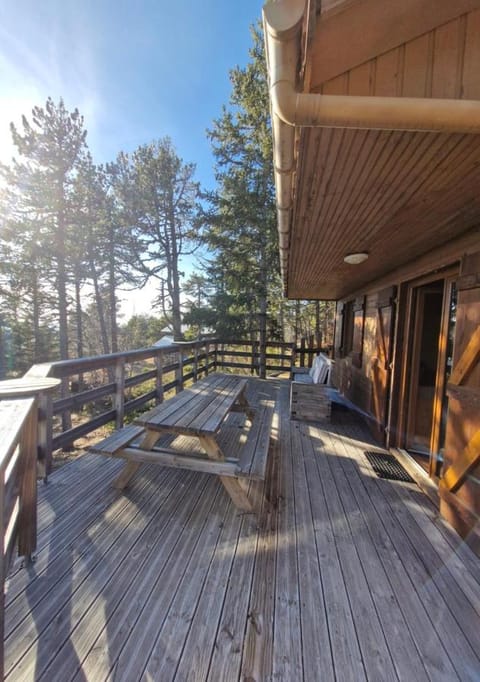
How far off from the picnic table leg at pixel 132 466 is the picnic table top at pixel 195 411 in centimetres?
14

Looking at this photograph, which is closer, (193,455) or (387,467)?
(193,455)

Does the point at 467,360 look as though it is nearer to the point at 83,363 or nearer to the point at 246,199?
the point at 83,363

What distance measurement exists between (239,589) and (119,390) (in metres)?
2.28

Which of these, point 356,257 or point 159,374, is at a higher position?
point 356,257

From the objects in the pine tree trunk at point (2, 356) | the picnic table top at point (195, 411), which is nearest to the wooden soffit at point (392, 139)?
the picnic table top at point (195, 411)

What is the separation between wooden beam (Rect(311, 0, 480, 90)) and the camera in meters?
0.83

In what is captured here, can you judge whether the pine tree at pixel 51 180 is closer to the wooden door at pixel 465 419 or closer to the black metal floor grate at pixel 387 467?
the black metal floor grate at pixel 387 467

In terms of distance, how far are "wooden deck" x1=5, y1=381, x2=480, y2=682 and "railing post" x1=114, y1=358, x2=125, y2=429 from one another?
89 cm

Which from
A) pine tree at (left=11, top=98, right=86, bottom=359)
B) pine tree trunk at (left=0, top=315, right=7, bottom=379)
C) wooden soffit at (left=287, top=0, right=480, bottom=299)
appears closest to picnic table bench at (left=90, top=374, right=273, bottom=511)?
wooden soffit at (left=287, top=0, right=480, bottom=299)

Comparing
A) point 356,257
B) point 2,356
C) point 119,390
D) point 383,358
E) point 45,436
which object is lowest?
point 2,356

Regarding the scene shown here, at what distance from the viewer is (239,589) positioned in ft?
4.59

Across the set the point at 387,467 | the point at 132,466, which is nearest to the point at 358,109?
the point at 132,466

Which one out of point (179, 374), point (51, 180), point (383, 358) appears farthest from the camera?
point (51, 180)

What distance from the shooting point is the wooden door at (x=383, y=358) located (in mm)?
3334
